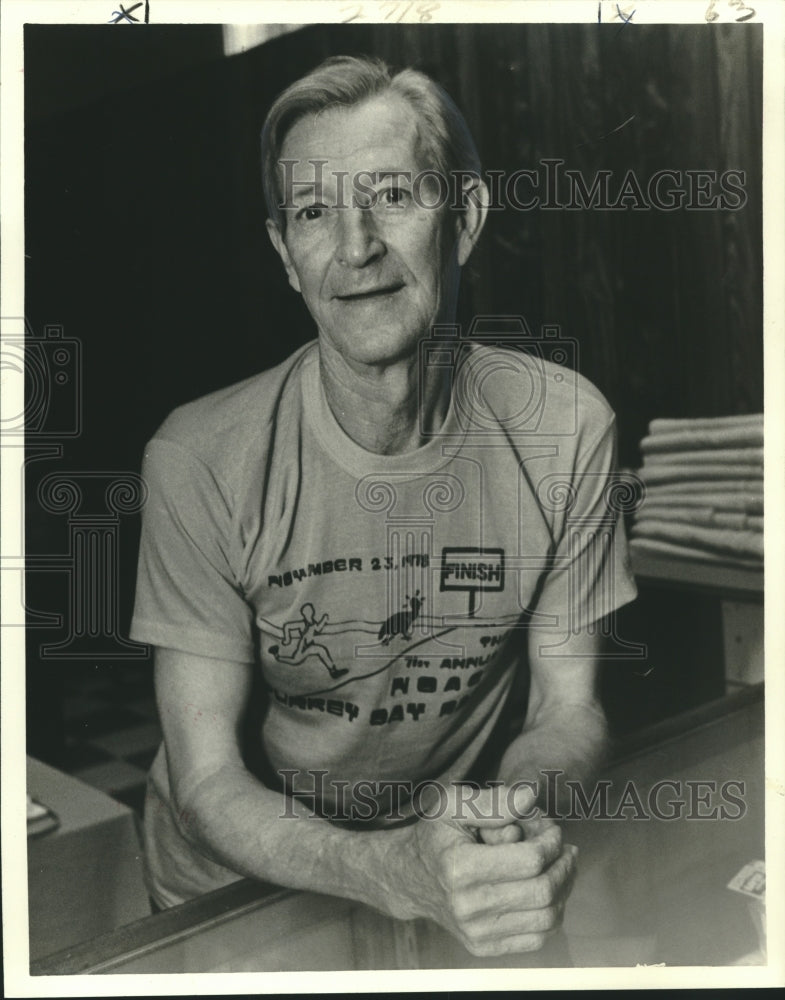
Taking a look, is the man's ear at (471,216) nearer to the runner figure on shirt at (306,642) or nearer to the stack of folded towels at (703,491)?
the stack of folded towels at (703,491)

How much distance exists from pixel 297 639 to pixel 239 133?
1.87 feet

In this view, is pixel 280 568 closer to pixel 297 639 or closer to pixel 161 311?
pixel 297 639

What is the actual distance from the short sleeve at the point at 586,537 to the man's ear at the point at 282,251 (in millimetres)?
375

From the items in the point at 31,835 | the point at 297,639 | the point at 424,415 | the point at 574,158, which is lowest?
the point at 31,835

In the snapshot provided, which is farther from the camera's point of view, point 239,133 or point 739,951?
point 739,951

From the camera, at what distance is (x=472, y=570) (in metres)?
1.20

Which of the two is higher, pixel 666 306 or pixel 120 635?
pixel 666 306

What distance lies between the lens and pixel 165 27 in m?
1.19

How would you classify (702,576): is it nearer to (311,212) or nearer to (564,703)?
(564,703)

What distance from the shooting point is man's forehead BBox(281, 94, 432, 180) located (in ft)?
3.76

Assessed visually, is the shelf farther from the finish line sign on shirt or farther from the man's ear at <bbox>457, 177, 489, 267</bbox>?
the man's ear at <bbox>457, 177, 489, 267</bbox>

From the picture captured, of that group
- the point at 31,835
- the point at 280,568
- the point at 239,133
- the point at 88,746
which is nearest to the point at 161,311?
the point at 239,133

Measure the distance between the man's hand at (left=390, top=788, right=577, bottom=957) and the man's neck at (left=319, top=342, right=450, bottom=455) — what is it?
1.41ft

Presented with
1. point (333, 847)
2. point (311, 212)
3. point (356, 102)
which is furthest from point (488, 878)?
point (356, 102)
